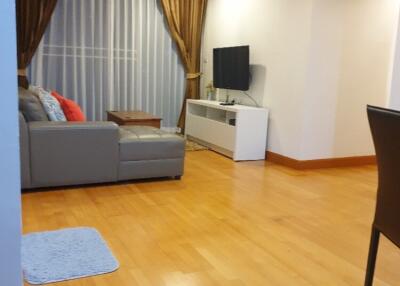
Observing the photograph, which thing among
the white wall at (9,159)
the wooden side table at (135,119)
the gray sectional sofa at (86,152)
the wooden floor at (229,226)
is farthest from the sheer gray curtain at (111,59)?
the white wall at (9,159)

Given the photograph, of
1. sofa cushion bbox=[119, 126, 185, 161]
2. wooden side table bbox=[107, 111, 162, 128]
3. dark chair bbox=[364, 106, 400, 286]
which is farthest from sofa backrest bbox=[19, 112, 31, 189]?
dark chair bbox=[364, 106, 400, 286]

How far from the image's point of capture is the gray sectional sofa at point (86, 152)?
10.9ft

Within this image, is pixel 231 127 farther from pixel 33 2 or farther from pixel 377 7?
pixel 33 2

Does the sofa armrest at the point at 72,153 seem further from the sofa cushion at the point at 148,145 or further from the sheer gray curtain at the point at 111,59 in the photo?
the sheer gray curtain at the point at 111,59

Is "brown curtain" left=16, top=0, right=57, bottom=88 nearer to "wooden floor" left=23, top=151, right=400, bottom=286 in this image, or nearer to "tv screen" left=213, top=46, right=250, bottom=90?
"tv screen" left=213, top=46, right=250, bottom=90

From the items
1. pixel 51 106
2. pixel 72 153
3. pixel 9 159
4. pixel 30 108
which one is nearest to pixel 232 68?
pixel 51 106

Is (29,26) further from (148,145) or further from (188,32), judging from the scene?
(148,145)

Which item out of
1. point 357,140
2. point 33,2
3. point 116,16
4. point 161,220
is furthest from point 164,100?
point 161,220

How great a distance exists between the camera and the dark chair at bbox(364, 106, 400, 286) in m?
1.48

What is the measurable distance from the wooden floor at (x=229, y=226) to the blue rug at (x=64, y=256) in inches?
2.8

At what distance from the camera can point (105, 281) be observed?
2.09 meters

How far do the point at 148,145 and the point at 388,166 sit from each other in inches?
97.7

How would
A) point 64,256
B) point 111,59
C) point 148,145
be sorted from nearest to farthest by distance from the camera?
1. point 64,256
2. point 148,145
3. point 111,59

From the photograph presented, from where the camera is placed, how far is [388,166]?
1.60 meters
